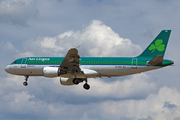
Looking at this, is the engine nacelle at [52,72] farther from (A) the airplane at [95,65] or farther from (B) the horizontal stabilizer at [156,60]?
(B) the horizontal stabilizer at [156,60]

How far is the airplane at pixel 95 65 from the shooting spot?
4503 cm

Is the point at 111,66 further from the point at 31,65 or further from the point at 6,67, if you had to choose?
the point at 6,67

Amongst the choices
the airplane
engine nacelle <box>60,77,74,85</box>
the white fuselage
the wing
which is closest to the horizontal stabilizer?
the airplane

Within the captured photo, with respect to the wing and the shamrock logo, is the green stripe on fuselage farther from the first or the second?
the shamrock logo

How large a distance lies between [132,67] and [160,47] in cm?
623

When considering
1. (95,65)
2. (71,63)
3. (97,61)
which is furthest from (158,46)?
(71,63)

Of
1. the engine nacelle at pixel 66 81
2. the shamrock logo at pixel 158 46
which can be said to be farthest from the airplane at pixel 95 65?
the engine nacelle at pixel 66 81

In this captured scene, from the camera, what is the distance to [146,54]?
4778cm

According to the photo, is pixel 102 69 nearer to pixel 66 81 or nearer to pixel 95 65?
pixel 95 65

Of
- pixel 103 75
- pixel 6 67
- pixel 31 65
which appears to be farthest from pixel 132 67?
pixel 6 67

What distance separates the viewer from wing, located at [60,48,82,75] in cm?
4307

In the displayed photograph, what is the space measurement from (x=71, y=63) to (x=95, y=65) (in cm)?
446

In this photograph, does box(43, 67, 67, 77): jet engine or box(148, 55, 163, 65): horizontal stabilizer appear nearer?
box(148, 55, 163, 65): horizontal stabilizer

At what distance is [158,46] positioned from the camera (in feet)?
156
